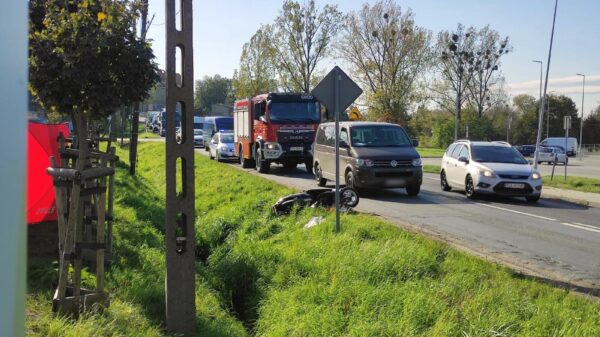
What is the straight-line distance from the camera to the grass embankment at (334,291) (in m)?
5.05

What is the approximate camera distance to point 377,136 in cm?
1596

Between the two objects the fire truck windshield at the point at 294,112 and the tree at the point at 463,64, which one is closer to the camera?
the fire truck windshield at the point at 294,112

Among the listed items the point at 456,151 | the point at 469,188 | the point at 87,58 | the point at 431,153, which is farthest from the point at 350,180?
the point at 431,153

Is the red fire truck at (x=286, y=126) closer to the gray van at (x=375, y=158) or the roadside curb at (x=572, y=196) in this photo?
the gray van at (x=375, y=158)

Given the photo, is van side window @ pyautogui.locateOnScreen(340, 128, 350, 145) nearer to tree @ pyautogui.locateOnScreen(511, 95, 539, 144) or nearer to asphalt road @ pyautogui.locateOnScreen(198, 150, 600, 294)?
asphalt road @ pyautogui.locateOnScreen(198, 150, 600, 294)

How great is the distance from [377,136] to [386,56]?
36.7 metres

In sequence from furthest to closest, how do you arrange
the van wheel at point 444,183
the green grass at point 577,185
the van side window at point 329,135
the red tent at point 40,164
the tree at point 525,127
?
1. the tree at point 525,127
2. the green grass at point 577,185
3. the van wheel at point 444,183
4. the van side window at point 329,135
5. the red tent at point 40,164

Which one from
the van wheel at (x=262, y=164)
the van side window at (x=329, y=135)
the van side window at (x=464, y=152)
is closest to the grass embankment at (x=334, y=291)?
the van side window at (x=329, y=135)

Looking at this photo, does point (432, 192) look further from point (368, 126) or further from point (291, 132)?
point (291, 132)

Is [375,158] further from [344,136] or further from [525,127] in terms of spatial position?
[525,127]

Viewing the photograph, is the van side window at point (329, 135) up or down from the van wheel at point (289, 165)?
up

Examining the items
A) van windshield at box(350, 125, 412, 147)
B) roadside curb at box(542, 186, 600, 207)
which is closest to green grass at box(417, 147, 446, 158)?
roadside curb at box(542, 186, 600, 207)

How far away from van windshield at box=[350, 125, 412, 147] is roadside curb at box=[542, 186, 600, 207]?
4.71 m

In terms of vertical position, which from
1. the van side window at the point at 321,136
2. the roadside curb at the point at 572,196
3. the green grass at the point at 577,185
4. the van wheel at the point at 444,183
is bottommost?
the roadside curb at the point at 572,196
